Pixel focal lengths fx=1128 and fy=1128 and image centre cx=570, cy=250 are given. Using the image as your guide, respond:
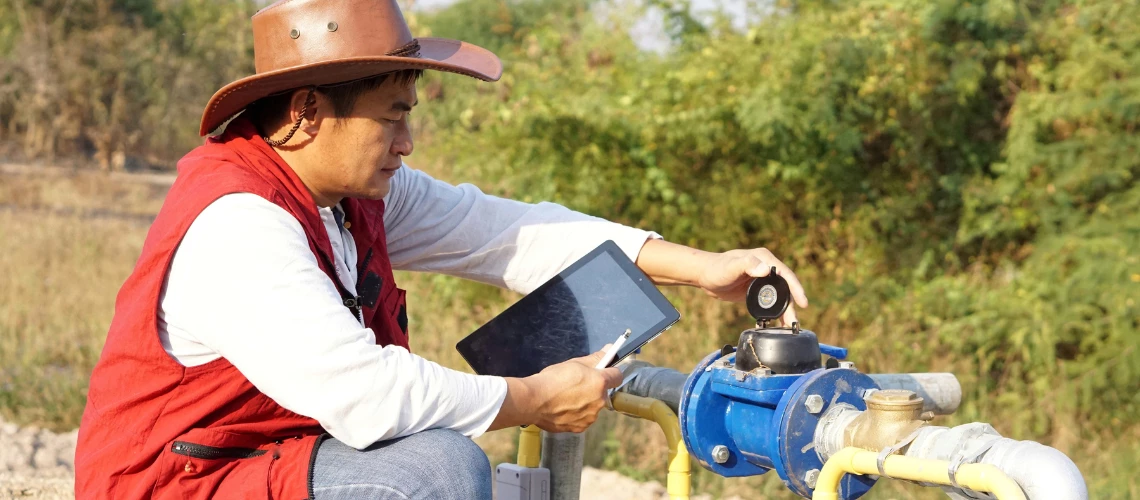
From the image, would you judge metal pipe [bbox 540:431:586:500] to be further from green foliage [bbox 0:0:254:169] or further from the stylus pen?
green foliage [bbox 0:0:254:169]

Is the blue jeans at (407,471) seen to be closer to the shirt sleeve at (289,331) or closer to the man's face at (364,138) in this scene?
the shirt sleeve at (289,331)

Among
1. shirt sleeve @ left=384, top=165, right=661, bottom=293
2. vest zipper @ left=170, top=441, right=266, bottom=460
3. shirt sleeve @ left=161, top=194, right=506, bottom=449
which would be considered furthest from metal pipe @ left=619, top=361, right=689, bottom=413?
vest zipper @ left=170, top=441, right=266, bottom=460

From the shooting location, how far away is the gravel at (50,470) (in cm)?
354

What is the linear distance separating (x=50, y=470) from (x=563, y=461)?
7.15ft

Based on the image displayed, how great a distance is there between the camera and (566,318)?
8.05ft

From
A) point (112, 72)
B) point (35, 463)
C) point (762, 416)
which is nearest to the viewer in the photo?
point (762, 416)

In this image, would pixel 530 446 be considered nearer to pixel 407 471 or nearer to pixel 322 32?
pixel 407 471

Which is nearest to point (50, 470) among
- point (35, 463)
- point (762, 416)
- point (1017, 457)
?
point (35, 463)

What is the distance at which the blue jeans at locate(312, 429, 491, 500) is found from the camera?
1.93 m

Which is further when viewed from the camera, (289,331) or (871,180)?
(871,180)

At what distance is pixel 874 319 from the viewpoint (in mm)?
5551

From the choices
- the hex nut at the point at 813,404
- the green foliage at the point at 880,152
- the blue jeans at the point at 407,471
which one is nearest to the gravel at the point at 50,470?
the green foliage at the point at 880,152

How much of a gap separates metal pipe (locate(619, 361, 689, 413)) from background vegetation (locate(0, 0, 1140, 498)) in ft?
8.26

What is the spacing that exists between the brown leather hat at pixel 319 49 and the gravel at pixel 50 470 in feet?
6.11
